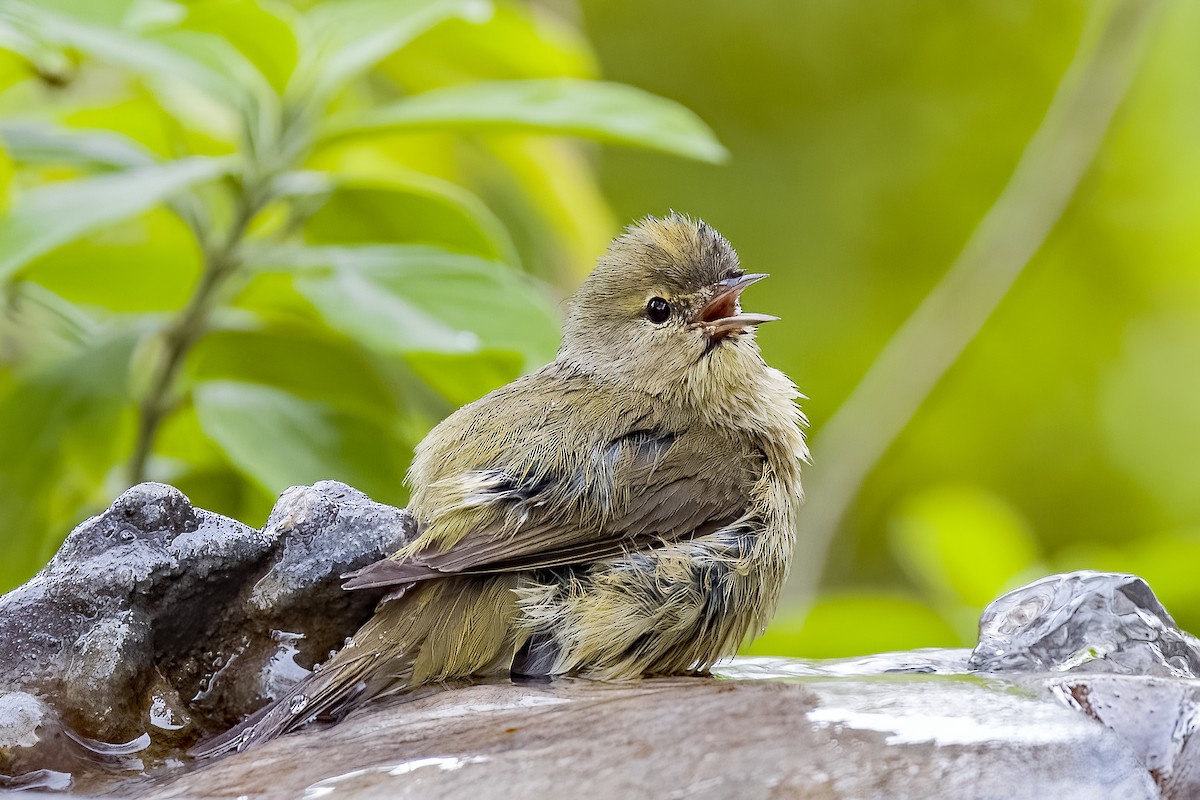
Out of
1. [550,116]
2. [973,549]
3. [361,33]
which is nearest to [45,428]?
[361,33]

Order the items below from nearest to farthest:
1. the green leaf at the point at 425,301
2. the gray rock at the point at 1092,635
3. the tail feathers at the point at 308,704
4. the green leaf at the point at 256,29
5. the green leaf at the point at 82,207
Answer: the tail feathers at the point at 308,704 < the gray rock at the point at 1092,635 < the green leaf at the point at 82,207 < the green leaf at the point at 425,301 < the green leaf at the point at 256,29

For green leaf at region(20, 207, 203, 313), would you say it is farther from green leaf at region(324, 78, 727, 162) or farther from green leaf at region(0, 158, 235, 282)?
green leaf at region(324, 78, 727, 162)

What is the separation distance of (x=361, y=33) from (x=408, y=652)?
201cm

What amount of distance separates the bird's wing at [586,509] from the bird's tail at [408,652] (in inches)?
3.2

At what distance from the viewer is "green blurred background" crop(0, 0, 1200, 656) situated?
3.58 metres

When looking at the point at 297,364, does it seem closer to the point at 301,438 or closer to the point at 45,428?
the point at 301,438


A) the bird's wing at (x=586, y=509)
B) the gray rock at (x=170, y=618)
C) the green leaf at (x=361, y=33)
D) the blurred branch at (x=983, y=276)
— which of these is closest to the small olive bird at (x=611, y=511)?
the bird's wing at (x=586, y=509)

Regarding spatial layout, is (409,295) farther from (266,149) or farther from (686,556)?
(686,556)

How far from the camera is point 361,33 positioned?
390 centimetres

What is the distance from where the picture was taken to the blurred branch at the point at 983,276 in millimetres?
5750

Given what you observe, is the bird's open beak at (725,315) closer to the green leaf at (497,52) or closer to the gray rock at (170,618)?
the gray rock at (170,618)

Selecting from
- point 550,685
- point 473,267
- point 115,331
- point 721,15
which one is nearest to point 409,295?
point 473,267

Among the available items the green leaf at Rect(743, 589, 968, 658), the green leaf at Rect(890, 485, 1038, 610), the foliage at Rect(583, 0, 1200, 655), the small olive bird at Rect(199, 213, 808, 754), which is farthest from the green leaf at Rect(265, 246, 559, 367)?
the foliage at Rect(583, 0, 1200, 655)

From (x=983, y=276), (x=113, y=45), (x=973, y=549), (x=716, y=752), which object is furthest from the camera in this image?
(x=983, y=276)
